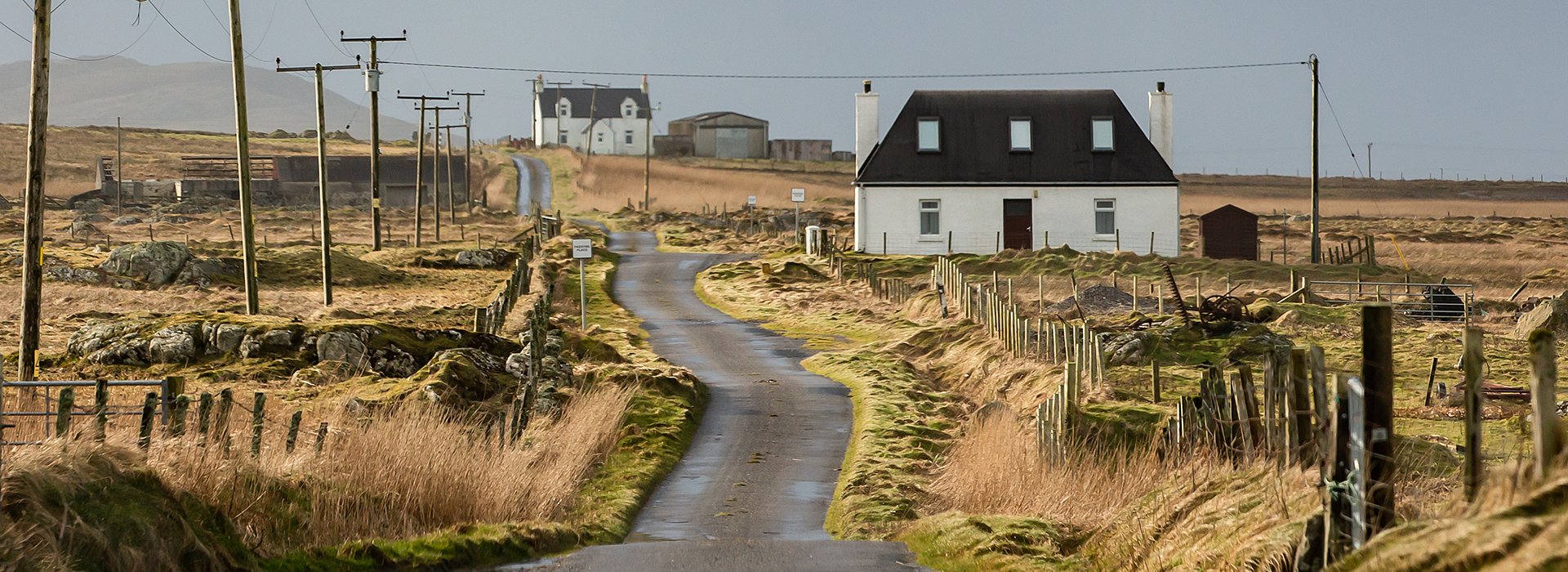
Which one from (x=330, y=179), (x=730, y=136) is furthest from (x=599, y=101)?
(x=330, y=179)

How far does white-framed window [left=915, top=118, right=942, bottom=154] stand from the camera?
61.6 meters

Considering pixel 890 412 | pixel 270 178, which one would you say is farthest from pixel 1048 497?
pixel 270 178

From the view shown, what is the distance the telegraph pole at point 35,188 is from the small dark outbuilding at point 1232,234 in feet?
147

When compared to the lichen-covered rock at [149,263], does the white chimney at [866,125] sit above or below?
above

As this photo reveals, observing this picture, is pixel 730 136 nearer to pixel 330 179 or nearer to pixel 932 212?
pixel 330 179

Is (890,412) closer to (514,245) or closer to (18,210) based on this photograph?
(514,245)

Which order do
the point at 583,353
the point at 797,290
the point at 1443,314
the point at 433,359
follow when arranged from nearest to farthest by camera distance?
the point at 433,359 < the point at 583,353 < the point at 1443,314 < the point at 797,290

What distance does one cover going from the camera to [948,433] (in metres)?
27.9

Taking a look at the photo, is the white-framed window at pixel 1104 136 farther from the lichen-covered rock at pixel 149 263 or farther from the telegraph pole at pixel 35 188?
the telegraph pole at pixel 35 188

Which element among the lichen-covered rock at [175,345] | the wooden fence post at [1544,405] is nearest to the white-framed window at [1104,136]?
the lichen-covered rock at [175,345]

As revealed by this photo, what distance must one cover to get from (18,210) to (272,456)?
282 ft

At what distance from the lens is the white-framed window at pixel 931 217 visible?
60.9 metres

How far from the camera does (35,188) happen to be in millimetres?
23969

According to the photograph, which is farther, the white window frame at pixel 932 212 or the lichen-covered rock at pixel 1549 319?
the white window frame at pixel 932 212
